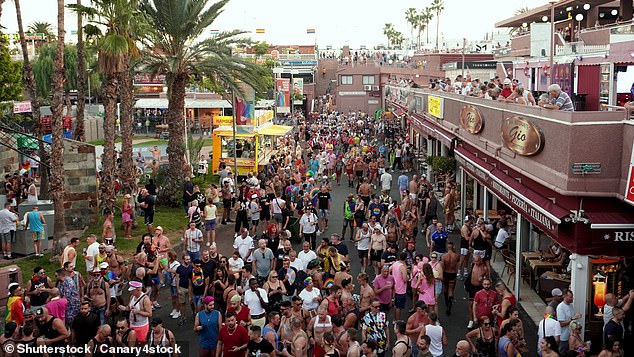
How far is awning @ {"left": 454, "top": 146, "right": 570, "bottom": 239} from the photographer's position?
11031mm

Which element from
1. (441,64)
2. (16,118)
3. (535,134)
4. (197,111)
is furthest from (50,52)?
(535,134)

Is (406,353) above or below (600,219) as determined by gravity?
below

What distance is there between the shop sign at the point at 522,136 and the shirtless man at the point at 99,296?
25.4 feet

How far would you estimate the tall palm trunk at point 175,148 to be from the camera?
2381 centimetres

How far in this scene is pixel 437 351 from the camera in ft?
30.2

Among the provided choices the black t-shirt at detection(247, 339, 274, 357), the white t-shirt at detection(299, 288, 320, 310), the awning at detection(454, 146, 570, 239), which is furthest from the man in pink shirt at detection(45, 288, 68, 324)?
the awning at detection(454, 146, 570, 239)

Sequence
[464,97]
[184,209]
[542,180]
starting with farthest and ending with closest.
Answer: [184,209]
[464,97]
[542,180]

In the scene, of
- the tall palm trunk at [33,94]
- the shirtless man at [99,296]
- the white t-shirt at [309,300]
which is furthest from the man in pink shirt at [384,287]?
the tall palm trunk at [33,94]

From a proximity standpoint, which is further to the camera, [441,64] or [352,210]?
[441,64]

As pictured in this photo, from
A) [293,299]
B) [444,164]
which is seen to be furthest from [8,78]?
[293,299]

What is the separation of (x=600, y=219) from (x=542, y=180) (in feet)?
5.24

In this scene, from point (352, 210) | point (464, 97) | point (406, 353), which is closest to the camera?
point (406, 353)

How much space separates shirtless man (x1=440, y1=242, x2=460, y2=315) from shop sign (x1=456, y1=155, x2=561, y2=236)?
151 cm

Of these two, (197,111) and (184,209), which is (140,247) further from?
(197,111)
